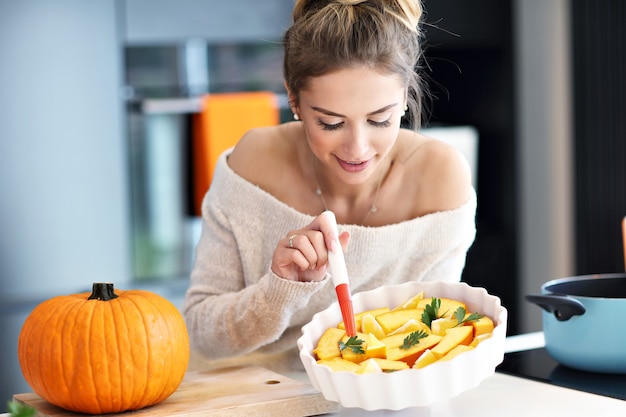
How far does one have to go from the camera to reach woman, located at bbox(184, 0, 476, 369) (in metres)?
1.36

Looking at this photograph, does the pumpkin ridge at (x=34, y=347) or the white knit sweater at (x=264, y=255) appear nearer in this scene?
the pumpkin ridge at (x=34, y=347)

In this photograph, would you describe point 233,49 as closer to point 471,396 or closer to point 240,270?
point 240,270

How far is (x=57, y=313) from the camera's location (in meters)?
1.18

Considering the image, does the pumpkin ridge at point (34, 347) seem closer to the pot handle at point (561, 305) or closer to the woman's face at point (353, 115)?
the woman's face at point (353, 115)

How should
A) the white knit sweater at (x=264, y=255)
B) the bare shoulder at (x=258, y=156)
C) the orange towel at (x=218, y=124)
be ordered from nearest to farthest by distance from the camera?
1. the white knit sweater at (x=264, y=255)
2. the bare shoulder at (x=258, y=156)
3. the orange towel at (x=218, y=124)

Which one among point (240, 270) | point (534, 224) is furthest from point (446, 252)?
point (534, 224)

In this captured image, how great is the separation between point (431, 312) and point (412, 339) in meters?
0.09

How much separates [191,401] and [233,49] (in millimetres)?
2082

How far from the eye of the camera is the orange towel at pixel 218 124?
301cm

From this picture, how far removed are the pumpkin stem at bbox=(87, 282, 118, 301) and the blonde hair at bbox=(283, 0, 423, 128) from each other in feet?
1.36

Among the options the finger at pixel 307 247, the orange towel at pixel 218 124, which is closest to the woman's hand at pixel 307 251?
the finger at pixel 307 247

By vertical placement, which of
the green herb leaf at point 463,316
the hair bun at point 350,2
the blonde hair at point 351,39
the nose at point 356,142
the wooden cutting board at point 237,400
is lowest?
the wooden cutting board at point 237,400

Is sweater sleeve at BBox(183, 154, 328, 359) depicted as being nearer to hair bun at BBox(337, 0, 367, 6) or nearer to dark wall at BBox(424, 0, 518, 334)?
hair bun at BBox(337, 0, 367, 6)

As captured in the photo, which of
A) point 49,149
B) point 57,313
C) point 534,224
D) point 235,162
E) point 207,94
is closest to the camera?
point 57,313
